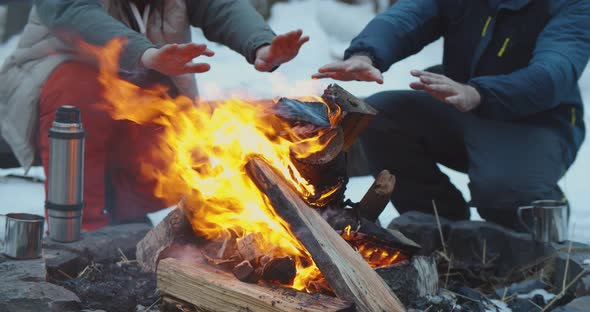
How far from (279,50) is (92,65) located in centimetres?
93

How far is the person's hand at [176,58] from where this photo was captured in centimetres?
299

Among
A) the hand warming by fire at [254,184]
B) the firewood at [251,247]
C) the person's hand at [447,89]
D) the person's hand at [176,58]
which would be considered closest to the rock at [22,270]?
the hand warming by fire at [254,184]

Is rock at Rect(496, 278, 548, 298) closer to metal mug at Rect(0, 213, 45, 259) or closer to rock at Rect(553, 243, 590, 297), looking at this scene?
rock at Rect(553, 243, 590, 297)

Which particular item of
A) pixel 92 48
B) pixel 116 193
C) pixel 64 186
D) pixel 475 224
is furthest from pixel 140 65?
pixel 475 224

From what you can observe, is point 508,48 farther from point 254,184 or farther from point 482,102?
point 254,184

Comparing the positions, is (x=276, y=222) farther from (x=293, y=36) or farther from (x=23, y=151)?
(x=23, y=151)

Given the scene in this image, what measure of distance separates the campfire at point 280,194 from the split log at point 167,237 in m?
0.01

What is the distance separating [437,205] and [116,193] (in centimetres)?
156

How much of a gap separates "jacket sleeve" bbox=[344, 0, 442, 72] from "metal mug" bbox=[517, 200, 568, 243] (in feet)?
3.00

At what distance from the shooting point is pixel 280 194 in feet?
7.76

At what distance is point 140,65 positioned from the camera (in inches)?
129

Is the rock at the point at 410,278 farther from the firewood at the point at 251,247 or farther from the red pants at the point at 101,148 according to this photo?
the red pants at the point at 101,148

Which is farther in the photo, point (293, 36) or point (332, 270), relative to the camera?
point (293, 36)

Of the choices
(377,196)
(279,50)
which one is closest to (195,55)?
(279,50)
